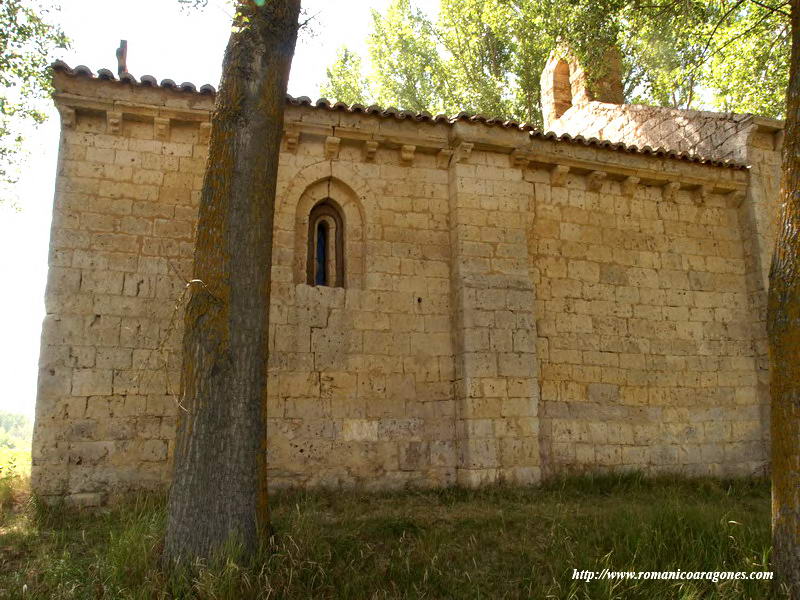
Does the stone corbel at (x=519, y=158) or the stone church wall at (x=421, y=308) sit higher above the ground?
the stone corbel at (x=519, y=158)

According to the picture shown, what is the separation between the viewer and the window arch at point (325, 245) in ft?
24.4

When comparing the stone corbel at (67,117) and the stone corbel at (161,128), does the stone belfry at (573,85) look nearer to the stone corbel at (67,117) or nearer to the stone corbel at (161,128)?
the stone corbel at (161,128)

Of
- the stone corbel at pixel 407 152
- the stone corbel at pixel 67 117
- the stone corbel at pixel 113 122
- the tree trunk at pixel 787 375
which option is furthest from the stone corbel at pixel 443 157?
the stone corbel at pixel 67 117

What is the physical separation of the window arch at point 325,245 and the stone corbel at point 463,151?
5.42 ft

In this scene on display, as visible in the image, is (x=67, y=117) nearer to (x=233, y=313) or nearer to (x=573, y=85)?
(x=233, y=313)

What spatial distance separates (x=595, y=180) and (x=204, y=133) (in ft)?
17.1

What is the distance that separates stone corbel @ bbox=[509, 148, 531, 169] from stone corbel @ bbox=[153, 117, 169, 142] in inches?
167

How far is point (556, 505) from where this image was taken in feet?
20.1

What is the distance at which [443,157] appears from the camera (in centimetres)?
787

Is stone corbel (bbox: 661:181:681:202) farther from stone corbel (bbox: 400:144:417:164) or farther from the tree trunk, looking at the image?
the tree trunk

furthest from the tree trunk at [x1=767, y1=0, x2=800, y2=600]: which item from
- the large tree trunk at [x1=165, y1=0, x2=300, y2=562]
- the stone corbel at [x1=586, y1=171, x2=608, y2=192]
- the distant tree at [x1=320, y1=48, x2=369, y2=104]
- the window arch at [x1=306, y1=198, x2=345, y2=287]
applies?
the distant tree at [x1=320, y1=48, x2=369, y2=104]

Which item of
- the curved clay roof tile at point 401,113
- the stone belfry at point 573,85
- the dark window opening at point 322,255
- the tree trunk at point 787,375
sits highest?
the stone belfry at point 573,85

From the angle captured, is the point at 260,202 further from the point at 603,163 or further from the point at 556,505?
the point at 603,163

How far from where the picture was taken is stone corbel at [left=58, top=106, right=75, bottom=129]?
6586mm
